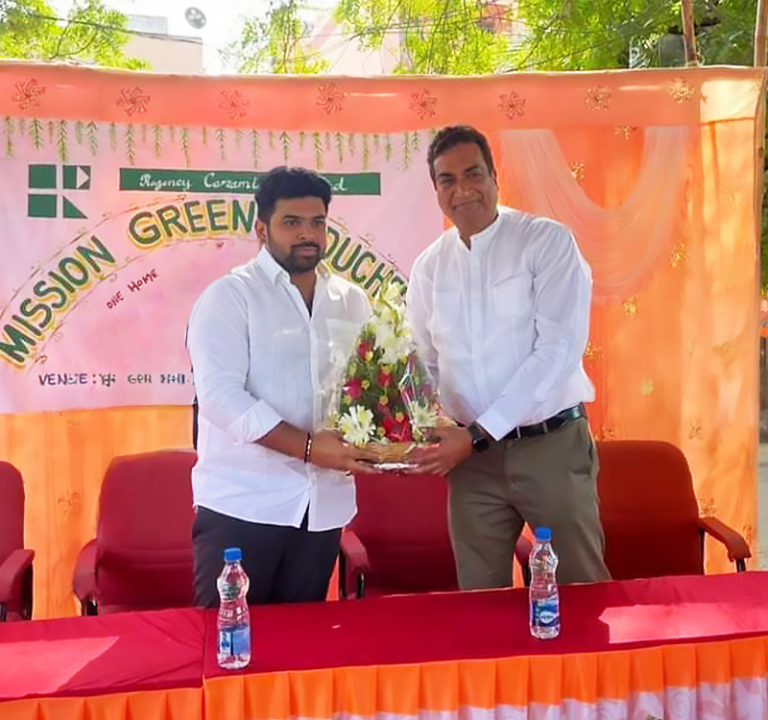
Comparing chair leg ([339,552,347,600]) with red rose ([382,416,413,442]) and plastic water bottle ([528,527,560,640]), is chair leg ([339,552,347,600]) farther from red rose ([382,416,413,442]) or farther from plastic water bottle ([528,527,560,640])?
plastic water bottle ([528,527,560,640])

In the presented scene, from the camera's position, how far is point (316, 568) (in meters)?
2.29

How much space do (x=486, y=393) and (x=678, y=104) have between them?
1582mm

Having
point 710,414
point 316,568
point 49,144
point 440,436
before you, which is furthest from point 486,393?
point 49,144

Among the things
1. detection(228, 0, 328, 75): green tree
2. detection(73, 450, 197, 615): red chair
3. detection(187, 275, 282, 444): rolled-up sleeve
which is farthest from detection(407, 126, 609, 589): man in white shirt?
detection(228, 0, 328, 75): green tree

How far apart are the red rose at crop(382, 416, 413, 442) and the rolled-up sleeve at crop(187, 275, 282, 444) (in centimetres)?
27

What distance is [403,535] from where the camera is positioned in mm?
3145

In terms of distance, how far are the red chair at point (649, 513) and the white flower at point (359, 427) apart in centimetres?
141

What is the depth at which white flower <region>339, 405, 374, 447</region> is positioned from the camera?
2.07 m

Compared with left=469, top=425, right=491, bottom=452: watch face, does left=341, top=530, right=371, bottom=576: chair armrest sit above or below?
below

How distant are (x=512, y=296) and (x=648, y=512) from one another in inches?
48.4

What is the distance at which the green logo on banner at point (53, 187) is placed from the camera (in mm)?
2973

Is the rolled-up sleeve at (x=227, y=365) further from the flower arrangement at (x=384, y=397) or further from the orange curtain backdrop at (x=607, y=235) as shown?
the orange curtain backdrop at (x=607, y=235)

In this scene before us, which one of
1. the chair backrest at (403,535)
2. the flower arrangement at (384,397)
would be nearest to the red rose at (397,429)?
the flower arrangement at (384,397)

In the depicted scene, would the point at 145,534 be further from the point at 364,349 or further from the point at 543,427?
the point at 543,427
